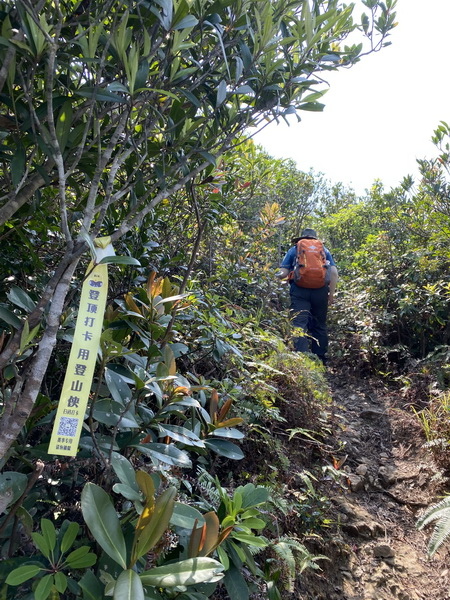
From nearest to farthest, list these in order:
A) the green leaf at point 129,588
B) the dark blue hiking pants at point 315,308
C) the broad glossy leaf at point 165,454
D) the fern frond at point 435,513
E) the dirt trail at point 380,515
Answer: the green leaf at point 129,588, the broad glossy leaf at point 165,454, the dirt trail at point 380,515, the fern frond at point 435,513, the dark blue hiking pants at point 315,308

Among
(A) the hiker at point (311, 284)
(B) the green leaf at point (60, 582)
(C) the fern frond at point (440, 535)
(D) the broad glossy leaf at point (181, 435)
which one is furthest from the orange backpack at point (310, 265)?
(B) the green leaf at point (60, 582)

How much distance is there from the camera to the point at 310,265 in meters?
6.56

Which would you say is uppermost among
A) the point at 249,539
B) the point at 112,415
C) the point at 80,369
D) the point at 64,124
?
A: the point at 64,124

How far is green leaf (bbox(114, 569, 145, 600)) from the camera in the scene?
1.12 m

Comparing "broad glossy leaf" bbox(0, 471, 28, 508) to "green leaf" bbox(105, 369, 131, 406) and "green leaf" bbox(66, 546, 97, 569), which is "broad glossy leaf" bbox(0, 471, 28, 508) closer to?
"green leaf" bbox(66, 546, 97, 569)

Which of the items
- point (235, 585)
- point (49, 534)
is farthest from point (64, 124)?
point (235, 585)

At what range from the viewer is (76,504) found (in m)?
1.79

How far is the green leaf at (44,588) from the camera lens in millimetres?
1185

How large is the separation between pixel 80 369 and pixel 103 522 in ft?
1.46

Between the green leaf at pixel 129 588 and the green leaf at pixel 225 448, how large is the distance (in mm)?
752

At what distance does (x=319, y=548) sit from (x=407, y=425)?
220cm

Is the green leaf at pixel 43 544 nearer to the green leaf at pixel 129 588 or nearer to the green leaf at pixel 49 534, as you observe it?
the green leaf at pixel 49 534

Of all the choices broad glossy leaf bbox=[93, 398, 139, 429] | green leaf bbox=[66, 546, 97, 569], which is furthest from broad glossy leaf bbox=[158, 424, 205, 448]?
green leaf bbox=[66, 546, 97, 569]

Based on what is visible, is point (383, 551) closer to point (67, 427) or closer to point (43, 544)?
point (43, 544)
